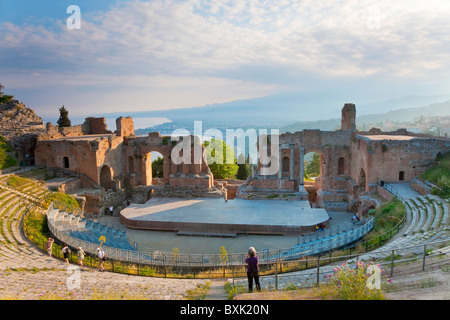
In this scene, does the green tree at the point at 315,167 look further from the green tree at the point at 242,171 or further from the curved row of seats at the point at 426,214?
the curved row of seats at the point at 426,214

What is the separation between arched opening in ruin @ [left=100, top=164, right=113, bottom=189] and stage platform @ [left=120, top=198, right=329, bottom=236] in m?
4.36

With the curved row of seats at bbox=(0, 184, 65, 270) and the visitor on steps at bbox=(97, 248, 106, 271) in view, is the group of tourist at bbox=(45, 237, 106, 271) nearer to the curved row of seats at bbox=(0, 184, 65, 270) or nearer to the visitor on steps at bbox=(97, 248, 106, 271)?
the visitor on steps at bbox=(97, 248, 106, 271)

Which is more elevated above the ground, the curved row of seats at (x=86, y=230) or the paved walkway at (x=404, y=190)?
the paved walkway at (x=404, y=190)

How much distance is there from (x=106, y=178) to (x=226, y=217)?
11707 millimetres

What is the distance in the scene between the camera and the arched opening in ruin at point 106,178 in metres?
26.6

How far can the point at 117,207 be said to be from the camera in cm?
2544

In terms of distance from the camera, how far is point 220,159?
4159cm

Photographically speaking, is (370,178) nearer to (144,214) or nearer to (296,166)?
(296,166)

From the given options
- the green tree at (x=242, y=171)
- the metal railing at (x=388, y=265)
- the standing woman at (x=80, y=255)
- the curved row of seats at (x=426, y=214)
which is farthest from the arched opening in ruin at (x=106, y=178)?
the green tree at (x=242, y=171)

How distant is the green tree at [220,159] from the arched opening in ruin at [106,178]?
1489 centimetres

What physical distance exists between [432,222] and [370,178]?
8.33 m

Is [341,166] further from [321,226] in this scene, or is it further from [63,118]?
[63,118]
